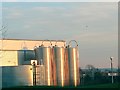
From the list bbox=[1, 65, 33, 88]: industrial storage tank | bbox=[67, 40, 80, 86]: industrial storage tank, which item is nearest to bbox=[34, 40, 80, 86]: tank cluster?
bbox=[67, 40, 80, 86]: industrial storage tank

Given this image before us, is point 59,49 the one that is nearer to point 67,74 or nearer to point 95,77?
point 67,74

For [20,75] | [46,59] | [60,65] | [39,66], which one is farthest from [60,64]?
[20,75]

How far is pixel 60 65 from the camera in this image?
122 ft

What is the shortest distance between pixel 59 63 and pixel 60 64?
17 centimetres

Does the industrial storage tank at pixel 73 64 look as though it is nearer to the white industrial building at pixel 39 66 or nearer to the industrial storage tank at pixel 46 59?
the white industrial building at pixel 39 66

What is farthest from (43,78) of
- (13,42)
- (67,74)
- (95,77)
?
(95,77)

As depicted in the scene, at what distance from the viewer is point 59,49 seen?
125 feet

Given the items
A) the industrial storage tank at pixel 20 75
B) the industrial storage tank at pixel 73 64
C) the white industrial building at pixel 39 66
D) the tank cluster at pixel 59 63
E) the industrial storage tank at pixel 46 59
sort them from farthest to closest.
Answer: the industrial storage tank at pixel 73 64 → the tank cluster at pixel 59 63 → the industrial storage tank at pixel 46 59 → the white industrial building at pixel 39 66 → the industrial storage tank at pixel 20 75

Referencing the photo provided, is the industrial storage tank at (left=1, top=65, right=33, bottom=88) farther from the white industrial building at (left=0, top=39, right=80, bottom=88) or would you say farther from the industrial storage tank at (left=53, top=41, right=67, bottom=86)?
the industrial storage tank at (left=53, top=41, right=67, bottom=86)

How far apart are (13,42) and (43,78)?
10.1 metres

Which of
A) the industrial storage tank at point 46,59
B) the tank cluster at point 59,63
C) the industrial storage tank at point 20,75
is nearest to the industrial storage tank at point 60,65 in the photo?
the tank cluster at point 59,63

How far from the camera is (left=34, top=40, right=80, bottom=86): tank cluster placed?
36.6m

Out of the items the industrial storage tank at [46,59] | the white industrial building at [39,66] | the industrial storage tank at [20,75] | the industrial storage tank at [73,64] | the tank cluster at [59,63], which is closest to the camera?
the industrial storage tank at [20,75]

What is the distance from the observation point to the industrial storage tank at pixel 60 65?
36969 mm
